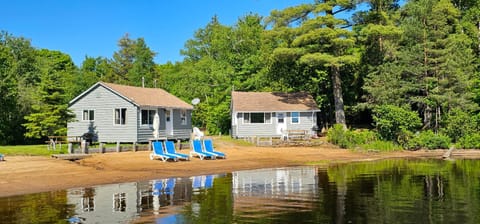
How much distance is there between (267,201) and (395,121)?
81.9 ft

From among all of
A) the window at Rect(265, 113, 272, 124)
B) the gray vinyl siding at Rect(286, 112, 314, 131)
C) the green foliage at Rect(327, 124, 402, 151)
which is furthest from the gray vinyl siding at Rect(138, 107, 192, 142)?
the green foliage at Rect(327, 124, 402, 151)

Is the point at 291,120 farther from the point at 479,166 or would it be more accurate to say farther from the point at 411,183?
the point at 411,183

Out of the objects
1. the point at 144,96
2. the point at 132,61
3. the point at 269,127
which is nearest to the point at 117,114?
the point at 144,96

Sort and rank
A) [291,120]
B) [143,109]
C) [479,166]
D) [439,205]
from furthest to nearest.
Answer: [291,120]
[143,109]
[479,166]
[439,205]

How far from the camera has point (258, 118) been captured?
44.9 m

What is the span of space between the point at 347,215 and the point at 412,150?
26545 mm

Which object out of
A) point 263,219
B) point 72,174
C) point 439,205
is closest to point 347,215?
point 263,219

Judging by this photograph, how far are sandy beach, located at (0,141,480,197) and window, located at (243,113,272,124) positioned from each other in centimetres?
1039

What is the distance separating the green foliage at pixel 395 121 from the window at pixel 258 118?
36.2ft

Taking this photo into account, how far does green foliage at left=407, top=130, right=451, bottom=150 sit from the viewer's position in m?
35.9

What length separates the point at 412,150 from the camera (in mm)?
36062

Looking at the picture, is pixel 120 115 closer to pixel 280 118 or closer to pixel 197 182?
pixel 280 118

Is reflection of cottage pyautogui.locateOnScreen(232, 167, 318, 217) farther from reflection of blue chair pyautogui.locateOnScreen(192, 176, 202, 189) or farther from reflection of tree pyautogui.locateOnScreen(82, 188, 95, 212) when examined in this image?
reflection of tree pyautogui.locateOnScreen(82, 188, 95, 212)

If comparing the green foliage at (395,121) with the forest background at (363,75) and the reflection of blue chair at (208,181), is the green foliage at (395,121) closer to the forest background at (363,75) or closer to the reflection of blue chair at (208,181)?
the forest background at (363,75)
